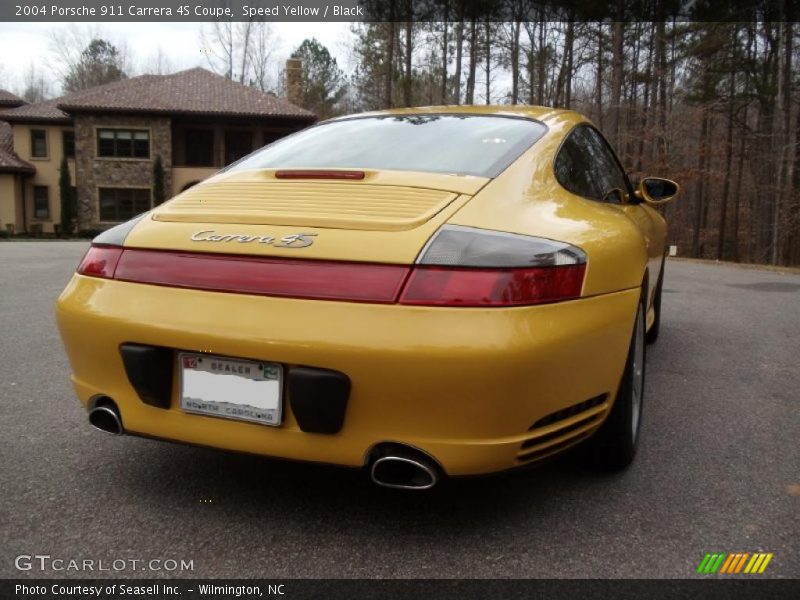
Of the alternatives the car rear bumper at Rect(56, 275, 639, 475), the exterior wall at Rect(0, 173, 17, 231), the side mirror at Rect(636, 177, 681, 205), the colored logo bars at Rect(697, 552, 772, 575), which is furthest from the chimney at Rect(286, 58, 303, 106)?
the colored logo bars at Rect(697, 552, 772, 575)

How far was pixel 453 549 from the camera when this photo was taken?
1.90m

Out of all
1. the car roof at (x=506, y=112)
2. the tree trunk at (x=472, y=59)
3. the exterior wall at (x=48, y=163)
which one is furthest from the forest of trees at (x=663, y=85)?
the car roof at (x=506, y=112)

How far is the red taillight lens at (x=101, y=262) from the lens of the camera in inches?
81.0

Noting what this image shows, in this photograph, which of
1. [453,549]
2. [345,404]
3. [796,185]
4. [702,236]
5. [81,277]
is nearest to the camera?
[345,404]

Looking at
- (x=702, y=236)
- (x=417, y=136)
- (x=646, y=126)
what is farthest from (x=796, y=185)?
(x=417, y=136)

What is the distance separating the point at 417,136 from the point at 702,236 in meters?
38.9

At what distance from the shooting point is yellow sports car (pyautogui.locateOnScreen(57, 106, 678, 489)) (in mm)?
1685

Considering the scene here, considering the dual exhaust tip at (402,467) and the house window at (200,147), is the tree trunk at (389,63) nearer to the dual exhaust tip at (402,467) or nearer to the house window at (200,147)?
the house window at (200,147)

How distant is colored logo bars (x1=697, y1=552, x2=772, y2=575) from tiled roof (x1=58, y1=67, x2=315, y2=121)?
28.6m

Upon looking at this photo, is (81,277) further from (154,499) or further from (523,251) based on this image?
(523,251)

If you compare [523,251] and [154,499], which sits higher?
[523,251]

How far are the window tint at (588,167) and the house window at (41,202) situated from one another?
3358cm

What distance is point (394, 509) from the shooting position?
214 cm
